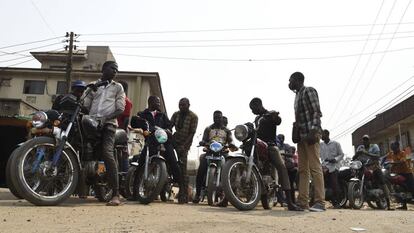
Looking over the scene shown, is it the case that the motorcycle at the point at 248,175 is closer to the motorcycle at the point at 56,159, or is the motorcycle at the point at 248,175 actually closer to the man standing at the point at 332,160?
the motorcycle at the point at 56,159

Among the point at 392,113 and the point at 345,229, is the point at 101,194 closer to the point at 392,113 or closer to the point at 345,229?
the point at 345,229

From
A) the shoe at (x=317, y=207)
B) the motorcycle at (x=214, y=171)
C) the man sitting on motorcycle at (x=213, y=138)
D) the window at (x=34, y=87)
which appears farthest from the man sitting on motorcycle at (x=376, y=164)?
the window at (x=34, y=87)

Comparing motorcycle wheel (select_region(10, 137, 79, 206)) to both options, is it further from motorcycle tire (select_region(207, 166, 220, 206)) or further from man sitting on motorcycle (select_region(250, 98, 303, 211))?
man sitting on motorcycle (select_region(250, 98, 303, 211))

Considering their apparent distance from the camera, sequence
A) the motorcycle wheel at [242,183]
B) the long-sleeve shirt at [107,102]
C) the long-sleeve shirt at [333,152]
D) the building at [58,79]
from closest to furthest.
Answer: the long-sleeve shirt at [107,102] → the motorcycle wheel at [242,183] → the long-sleeve shirt at [333,152] → the building at [58,79]

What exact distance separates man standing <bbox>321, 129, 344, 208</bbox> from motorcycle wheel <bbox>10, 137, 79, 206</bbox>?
601 cm

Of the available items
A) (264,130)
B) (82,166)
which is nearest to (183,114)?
(264,130)

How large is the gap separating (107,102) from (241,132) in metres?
1.85

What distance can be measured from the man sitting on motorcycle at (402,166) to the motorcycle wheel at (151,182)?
7.11 m

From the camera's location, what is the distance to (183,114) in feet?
23.9

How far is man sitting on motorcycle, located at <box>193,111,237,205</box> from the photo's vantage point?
287 inches

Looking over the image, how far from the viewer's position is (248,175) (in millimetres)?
5410

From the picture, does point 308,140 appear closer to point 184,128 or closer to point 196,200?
point 184,128

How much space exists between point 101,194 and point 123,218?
211cm

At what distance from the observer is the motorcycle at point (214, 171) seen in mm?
6482
